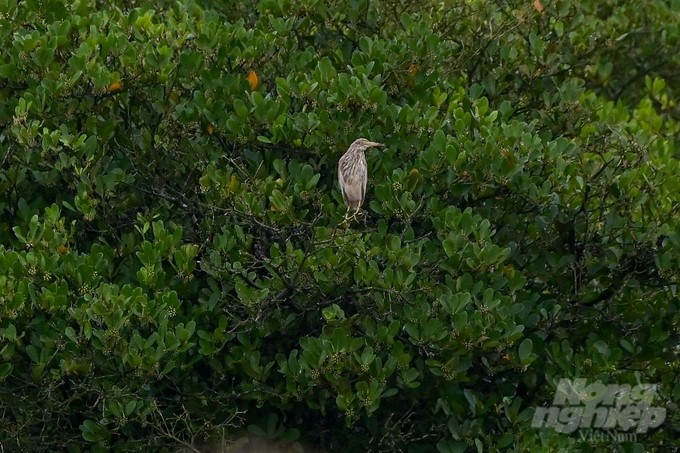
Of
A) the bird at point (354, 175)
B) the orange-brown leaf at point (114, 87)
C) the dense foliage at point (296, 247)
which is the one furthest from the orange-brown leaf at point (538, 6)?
the orange-brown leaf at point (114, 87)

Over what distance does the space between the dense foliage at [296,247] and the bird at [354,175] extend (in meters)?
0.12

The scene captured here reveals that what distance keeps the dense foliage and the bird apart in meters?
0.12

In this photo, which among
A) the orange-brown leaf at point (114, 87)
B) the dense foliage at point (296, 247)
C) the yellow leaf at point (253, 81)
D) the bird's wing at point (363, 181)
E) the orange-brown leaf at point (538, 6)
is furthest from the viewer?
the orange-brown leaf at point (538, 6)

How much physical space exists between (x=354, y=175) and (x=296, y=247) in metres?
0.55

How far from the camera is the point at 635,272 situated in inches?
302

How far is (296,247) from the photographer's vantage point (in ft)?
23.9

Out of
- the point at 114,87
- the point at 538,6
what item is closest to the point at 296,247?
the point at 114,87

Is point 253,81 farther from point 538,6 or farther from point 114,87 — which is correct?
point 538,6

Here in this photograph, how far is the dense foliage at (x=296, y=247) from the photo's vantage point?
22.7 ft

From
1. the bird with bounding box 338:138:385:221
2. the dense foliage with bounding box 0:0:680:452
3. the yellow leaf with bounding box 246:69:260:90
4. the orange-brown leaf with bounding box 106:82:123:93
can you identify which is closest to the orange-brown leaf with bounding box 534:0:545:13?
the dense foliage with bounding box 0:0:680:452

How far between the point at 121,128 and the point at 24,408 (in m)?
1.90

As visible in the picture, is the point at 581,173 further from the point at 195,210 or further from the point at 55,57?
the point at 55,57

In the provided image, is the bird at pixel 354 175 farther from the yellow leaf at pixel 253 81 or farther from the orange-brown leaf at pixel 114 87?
the orange-brown leaf at pixel 114 87

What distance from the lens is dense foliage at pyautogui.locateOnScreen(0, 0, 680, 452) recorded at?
273 inches
